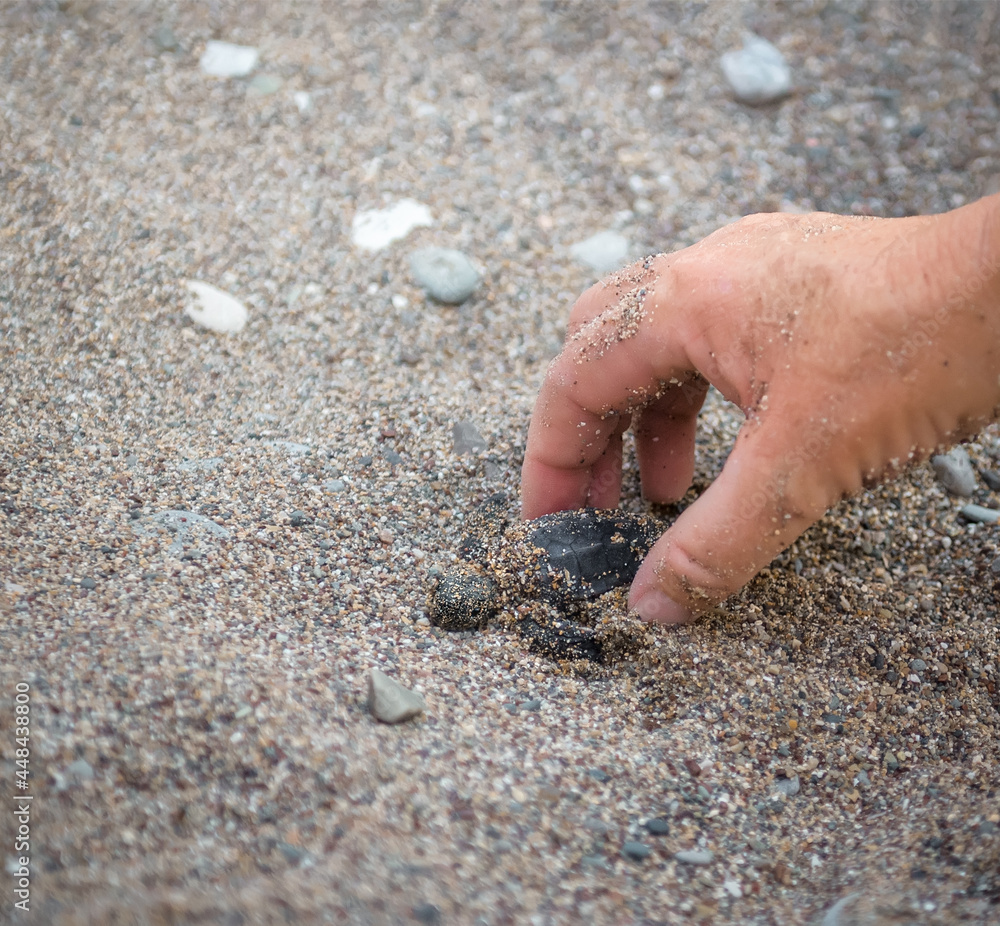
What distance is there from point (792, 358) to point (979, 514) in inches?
45.3

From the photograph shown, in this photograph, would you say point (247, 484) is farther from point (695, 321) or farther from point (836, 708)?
point (836, 708)

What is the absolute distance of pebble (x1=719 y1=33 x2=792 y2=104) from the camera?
3.11 meters

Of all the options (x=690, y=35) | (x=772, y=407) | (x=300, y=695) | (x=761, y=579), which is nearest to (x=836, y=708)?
(x=761, y=579)

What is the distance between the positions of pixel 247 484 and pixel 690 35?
2.41m

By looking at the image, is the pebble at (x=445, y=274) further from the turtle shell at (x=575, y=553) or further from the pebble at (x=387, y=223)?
the turtle shell at (x=575, y=553)

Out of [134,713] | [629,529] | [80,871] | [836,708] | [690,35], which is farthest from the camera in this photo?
[690,35]

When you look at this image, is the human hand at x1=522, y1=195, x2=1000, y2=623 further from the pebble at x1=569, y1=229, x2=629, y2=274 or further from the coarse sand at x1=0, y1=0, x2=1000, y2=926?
the pebble at x1=569, y1=229, x2=629, y2=274

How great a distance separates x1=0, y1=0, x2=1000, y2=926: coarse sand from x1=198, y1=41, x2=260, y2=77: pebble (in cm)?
5

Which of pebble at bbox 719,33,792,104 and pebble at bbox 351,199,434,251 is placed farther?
pebble at bbox 719,33,792,104

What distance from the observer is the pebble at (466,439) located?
7.44 ft

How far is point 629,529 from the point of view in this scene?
6.33 feet

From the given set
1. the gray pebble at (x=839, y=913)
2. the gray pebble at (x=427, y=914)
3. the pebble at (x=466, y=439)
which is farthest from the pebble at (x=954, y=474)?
the gray pebble at (x=427, y=914)

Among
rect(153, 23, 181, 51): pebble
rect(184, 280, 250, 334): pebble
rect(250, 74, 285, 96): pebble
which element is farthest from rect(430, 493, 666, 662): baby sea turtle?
rect(153, 23, 181, 51): pebble

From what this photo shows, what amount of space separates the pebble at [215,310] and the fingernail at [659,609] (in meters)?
1.46
